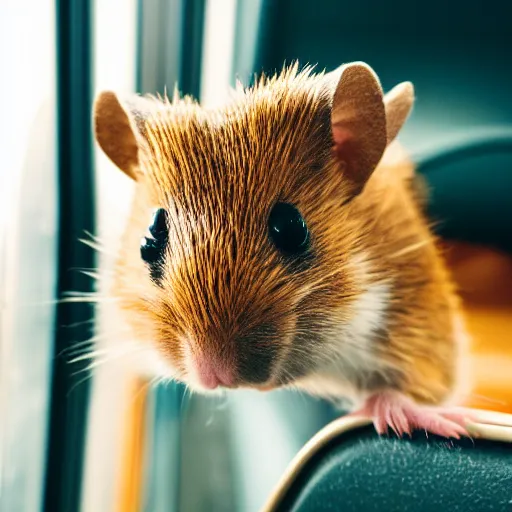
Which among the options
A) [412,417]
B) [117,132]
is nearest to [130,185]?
[117,132]

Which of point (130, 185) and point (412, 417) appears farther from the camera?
point (130, 185)

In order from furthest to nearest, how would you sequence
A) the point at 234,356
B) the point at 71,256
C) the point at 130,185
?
the point at 71,256 < the point at 130,185 < the point at 234,356

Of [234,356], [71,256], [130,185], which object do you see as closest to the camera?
[234,356]

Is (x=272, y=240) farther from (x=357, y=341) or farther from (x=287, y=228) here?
(x=357, y=341)

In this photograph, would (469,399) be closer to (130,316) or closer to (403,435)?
(403,435)

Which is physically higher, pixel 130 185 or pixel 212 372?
pixel 130 185

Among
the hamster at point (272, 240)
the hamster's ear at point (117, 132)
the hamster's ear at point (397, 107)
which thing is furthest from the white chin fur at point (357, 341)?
the hamster's ear at point (117, 132)
